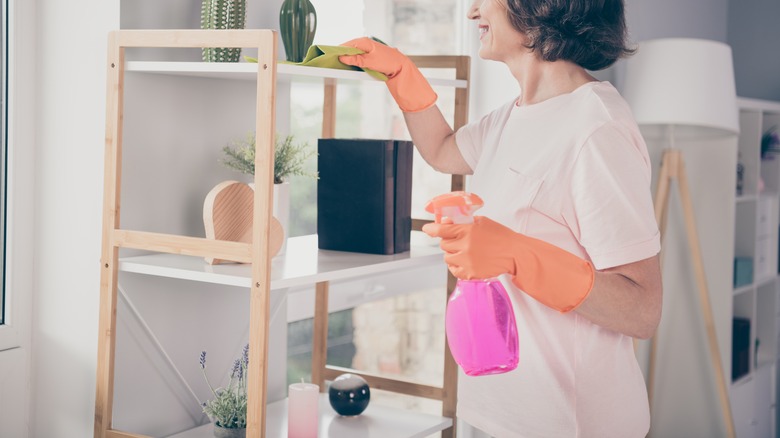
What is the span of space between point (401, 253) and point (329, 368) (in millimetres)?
461

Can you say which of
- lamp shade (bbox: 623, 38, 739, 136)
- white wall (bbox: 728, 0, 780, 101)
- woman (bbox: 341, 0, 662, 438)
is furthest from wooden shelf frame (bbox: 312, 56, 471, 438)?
white wall (bbox: 728, 0, 780, 101)

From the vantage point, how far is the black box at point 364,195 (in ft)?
6.15

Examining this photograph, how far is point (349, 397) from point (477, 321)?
717 mm

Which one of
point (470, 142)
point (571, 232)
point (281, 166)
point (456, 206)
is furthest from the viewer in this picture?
point (470, 142)

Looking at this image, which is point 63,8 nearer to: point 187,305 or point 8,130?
point 8,130

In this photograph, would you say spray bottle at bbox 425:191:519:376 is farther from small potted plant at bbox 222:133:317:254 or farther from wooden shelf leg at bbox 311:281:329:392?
wooden shelf leg at bbox 311:281:329:392

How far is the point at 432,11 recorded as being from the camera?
8.43 ft

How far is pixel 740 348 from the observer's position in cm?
354

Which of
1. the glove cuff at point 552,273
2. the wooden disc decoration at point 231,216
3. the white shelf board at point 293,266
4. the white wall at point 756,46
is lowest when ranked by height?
the white shelf board at point 293,266

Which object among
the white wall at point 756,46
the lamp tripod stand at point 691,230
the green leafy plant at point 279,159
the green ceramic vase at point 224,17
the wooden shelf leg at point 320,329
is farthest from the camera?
the white wall at point 756,46

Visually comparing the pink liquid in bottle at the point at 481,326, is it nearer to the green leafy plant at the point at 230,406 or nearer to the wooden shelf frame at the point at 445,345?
the green leafy plant at the point at 230,406

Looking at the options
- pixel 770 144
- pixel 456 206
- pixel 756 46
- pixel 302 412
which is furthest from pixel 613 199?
pixel 756 46

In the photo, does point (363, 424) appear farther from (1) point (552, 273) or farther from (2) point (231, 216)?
(1) point (552, 273)

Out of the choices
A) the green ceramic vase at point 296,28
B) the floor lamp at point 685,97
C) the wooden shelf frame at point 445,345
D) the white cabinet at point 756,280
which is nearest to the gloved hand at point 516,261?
the green ceramic vase at point 296,28
